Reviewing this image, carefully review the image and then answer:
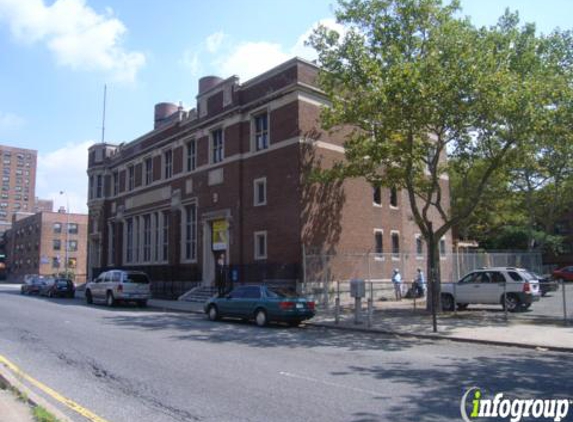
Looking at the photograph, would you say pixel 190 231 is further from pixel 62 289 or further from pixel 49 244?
pixel 49 244

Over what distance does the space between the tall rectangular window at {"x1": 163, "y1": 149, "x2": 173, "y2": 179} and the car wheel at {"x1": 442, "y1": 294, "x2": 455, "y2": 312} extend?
2123 cm

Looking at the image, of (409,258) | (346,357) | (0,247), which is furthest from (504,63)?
(0,247)

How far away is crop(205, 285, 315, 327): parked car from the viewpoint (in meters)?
17.4

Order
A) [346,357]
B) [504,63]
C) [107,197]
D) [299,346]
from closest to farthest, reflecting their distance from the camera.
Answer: [346,357], [299,346], [504,63], [107,197]

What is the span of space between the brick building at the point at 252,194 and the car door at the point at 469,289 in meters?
7.04

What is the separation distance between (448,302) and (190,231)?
17.5m

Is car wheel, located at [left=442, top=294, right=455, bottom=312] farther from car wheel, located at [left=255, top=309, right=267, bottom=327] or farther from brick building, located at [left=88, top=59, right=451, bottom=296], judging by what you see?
car wheel, located at [left=255, top=309, right=267, bottom=327]

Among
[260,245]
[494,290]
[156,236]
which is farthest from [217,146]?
[494,290]

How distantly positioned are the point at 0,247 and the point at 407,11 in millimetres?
122384

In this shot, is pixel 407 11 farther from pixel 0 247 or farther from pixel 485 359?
pixel 0 247

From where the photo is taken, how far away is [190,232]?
33.3m

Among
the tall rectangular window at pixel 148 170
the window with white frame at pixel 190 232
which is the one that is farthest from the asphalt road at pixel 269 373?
the tall rectangular window at pixel 148 170

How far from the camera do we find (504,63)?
18.5 meters

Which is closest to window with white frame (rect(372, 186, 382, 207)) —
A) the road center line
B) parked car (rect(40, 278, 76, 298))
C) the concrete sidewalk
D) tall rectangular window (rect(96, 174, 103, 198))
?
the concrete sidewalk
